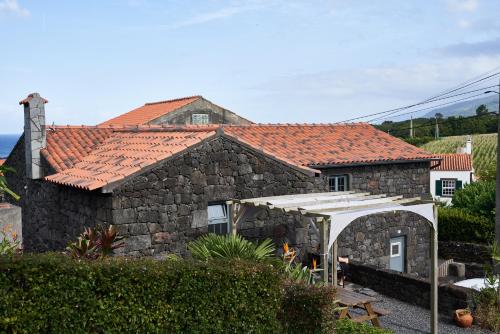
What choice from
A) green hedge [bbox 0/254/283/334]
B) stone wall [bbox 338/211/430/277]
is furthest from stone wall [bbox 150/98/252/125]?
green hedge [bbox 0/254/283/334]

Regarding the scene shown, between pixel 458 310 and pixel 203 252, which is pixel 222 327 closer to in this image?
pixel 203 252

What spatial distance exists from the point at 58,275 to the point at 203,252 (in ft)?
12.2

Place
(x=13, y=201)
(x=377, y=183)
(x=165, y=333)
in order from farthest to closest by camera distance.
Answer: (x=377, y=183), (x=13, y=201), (x=165, y=333)

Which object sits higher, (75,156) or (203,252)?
(75,156)

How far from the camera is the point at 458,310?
11.8 meters

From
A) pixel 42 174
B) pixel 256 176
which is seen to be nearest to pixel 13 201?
pixel 42 174

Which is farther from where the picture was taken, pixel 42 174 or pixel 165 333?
pixel 42 174

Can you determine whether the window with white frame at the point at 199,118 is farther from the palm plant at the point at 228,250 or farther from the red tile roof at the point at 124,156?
the palm plant at the point at 228,250

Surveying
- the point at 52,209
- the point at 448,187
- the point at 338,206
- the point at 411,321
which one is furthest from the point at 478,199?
the point at 52,209

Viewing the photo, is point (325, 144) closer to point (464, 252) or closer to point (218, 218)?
point (218, 218)

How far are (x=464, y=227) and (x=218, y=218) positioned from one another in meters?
14.4

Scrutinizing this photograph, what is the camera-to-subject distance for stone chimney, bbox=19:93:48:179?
14.7 meters

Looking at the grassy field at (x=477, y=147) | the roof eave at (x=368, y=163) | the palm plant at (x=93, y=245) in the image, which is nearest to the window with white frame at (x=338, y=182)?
the roof eave at (x=368, y=163)

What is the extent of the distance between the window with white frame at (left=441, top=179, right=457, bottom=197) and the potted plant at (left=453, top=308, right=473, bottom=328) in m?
25.7
